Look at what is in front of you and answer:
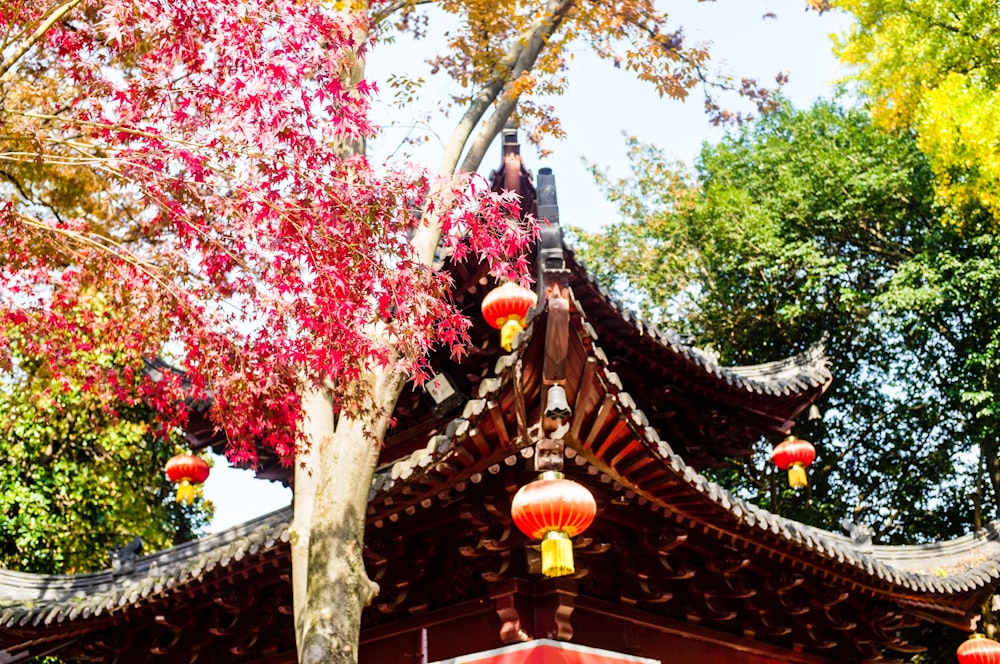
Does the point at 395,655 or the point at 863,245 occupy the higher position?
the point at 863,245

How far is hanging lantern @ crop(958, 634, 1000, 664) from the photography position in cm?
889

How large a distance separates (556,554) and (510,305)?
1947mm

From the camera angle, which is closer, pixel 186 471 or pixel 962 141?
pixel 186 471

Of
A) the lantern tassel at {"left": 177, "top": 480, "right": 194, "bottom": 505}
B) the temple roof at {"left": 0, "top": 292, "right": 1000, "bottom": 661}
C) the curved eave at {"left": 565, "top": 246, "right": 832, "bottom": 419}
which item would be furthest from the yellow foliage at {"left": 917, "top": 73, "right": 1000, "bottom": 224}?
the lantern tassel at {"left": 177, "top": 480, "right": 194, "bottom": 505}

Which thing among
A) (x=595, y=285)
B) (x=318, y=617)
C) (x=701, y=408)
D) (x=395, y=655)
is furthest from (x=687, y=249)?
(x=318, y=617)

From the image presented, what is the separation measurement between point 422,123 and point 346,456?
304 centimetres

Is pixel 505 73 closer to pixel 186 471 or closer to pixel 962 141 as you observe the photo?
pixel 186 471

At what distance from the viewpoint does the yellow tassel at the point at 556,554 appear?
5.24 meters

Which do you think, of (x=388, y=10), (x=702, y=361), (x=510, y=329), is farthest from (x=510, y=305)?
(x=388, y=10)

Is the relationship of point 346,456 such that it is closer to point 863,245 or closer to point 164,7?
point 164,7

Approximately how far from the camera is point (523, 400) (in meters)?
5.52

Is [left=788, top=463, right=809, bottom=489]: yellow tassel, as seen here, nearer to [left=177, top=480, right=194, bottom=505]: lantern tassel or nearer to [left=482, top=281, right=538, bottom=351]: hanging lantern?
[left=482, top=281, right=538, bottom=351]: hanging lantern

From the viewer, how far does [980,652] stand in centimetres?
895

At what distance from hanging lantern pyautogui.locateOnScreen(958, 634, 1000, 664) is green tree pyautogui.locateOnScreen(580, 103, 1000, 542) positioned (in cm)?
880
